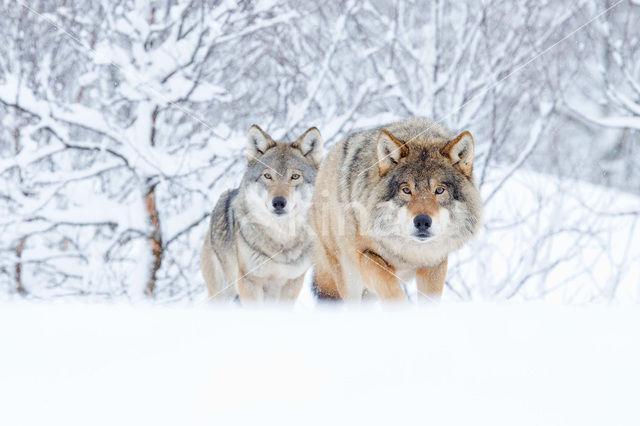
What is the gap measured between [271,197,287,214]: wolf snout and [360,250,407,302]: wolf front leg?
70 cm

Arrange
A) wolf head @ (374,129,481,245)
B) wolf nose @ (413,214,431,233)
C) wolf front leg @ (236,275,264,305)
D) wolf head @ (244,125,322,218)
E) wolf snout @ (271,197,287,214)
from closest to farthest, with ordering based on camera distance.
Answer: wolf nose @ (413,214,431,233) → wolf head @ (374,129,481,245) → wolf snout @ (271,197,287,214) → wolf head @ (244,125,322,218) → wolf front leg @ (236,275,264,305)

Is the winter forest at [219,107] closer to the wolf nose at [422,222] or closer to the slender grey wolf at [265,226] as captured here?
the slender grey wolf at [265,226]

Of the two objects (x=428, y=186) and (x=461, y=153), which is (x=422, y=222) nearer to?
(x=428, y=186)

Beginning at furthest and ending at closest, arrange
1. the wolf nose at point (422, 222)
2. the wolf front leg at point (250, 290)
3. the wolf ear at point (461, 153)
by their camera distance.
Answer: the wolf front leg at point (250, 290) < the wolf ear at point (461, 153) < the wolf nose at point (422, 222)

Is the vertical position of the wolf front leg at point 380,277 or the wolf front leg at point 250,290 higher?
the wolf front leg at point 380,277

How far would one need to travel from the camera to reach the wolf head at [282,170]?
4.79 meters

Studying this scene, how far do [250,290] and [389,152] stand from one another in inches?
71.7

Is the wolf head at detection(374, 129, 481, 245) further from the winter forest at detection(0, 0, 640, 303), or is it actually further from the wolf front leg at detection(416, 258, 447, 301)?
the winter forest at detection(0, 0, 640, 303)

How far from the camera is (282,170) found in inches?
192

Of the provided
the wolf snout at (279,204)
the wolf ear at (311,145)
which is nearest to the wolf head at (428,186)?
the wolf snout at (279,204)

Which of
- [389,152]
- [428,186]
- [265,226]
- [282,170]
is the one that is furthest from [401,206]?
[265,226]

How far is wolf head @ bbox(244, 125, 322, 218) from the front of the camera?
4.79 meters

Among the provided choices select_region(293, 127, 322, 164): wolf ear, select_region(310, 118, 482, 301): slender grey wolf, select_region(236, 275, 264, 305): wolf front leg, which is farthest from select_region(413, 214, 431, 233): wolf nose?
select_region(236, 275, 264, 305): wolf front leg

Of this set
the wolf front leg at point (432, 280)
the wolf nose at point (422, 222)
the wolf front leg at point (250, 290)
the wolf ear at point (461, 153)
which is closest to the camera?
the wolf nose at point (422, 222)
